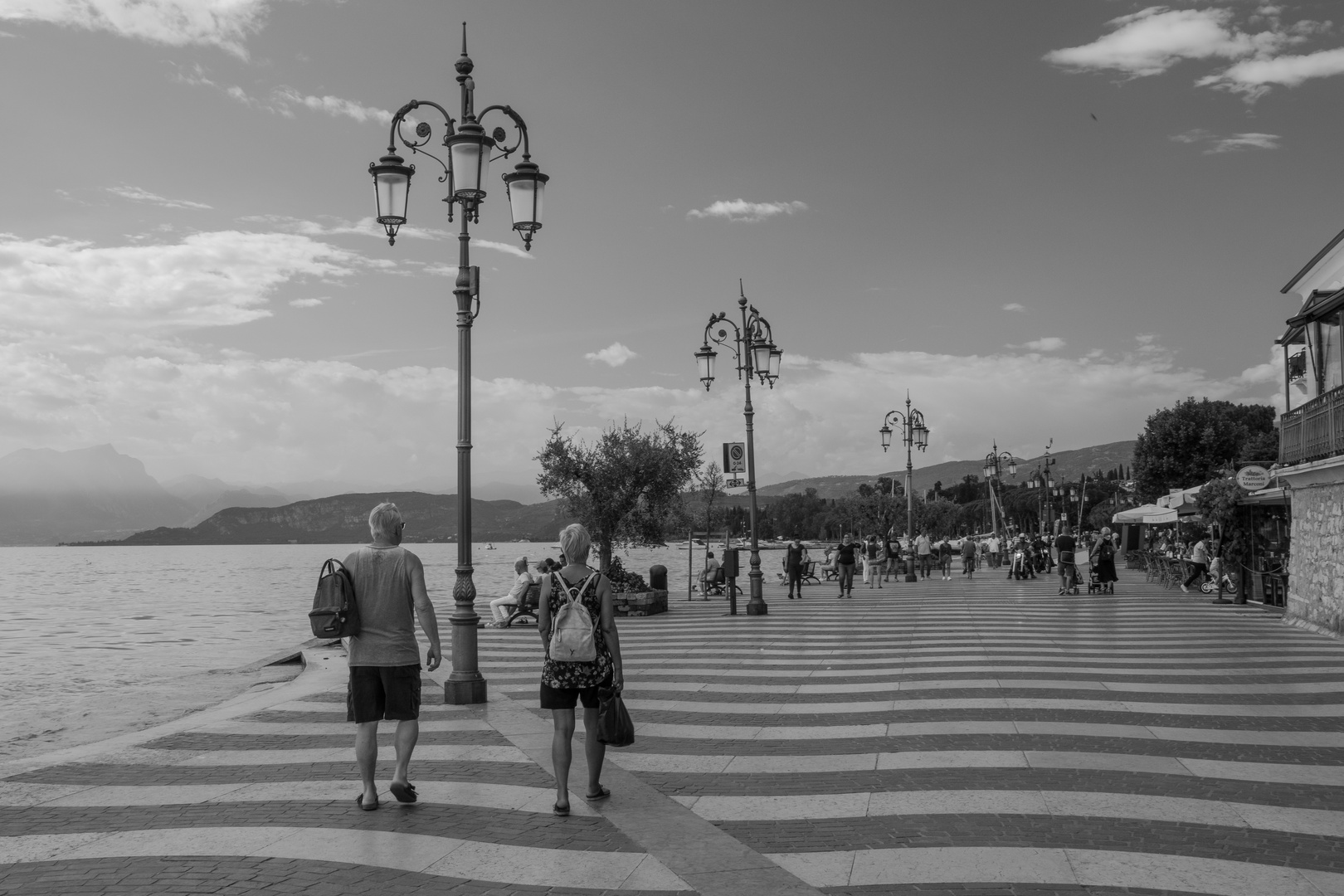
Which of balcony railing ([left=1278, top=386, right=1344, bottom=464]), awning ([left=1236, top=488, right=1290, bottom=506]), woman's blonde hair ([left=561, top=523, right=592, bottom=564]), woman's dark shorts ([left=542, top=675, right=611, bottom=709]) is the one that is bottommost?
woman's dark shorts ([left=542, top=675, right=611, bottom=709])

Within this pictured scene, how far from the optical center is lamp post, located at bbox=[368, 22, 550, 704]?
1109 centimetres

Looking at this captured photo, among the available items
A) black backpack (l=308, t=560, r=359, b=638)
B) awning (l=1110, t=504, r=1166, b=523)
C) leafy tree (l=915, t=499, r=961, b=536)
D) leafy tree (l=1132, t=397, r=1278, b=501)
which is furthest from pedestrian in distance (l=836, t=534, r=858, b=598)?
leafy tree (l=915, t=499, r=961, b=536)

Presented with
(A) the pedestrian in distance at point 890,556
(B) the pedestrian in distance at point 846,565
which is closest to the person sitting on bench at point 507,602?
(B) the pedestrian in distance at point 846,565

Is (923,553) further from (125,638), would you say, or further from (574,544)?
(574,544)

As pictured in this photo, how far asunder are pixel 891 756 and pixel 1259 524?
77.0 feet

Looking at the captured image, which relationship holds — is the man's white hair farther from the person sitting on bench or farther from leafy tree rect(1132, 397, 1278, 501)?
leafy tree rect(1132, 397, 1278, 501)

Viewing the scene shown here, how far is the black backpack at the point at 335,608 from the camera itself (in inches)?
257

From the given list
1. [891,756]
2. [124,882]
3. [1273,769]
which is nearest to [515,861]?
[124,882]

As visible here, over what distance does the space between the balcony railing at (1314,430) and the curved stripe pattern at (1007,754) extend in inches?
141

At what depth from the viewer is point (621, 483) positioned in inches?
1163

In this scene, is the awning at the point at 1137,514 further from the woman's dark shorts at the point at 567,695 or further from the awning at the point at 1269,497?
the woman's dark shorts at the point at 567,695

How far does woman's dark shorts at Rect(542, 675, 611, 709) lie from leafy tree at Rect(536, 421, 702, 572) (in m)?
22.6

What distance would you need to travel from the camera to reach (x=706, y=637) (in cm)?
1831

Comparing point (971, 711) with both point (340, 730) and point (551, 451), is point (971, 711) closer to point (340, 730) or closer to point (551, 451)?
point (340, 730)
